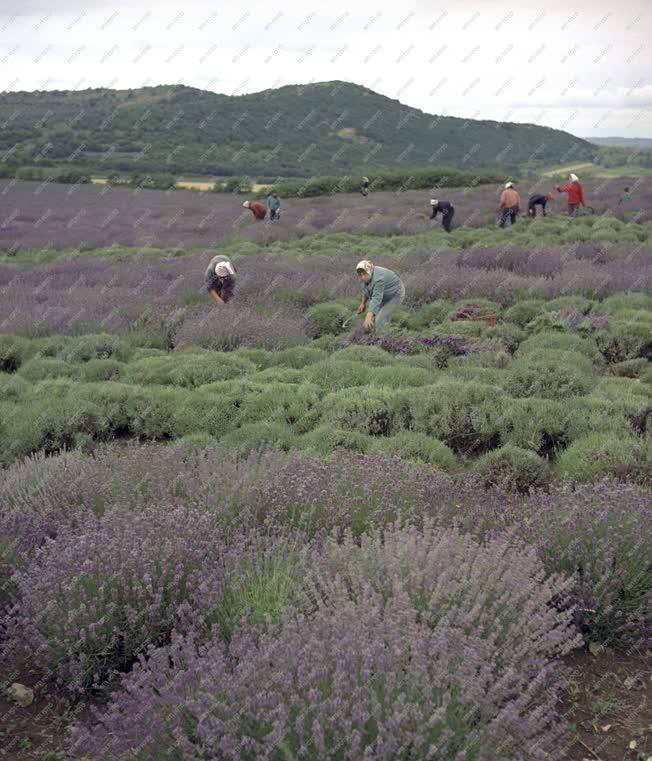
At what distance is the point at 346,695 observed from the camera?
2.49 m

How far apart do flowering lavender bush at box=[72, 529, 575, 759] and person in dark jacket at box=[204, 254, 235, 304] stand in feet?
27.2

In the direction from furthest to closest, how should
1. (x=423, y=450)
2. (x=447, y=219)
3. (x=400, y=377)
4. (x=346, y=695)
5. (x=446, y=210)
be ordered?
(x=447, y=219), (x=446, y=210), (x=400, y=377), (x=423, y=450), (x=346, y=695)

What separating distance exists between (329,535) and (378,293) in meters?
5.37

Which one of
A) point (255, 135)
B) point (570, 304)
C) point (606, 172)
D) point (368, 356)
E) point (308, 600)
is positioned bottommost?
point (368, 356)

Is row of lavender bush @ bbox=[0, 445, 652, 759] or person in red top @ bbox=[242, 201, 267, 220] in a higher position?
person in red top @ bbox=[242, 201, 267, 220]

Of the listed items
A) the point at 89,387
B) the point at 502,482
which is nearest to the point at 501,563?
the point at 502,482

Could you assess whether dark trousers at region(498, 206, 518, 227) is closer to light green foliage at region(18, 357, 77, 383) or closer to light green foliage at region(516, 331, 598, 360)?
light green foliage at region(516, 331, 598, 360)

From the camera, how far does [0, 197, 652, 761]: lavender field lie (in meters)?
2.55

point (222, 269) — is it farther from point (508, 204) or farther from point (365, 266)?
point (508, 204)

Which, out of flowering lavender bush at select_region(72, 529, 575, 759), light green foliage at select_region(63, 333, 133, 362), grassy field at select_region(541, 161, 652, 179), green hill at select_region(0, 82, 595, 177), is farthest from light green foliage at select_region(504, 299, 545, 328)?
green hill at select_region(0, 82, 595, 177)

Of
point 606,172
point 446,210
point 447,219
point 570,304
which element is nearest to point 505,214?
Answer: point 447,219

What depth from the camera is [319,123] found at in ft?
311

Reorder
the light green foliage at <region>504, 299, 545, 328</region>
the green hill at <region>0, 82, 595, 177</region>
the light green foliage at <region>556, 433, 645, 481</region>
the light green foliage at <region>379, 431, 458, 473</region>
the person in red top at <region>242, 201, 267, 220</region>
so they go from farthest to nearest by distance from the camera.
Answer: the green hill at <region>0, 82, 595, 177</region>, the person in red top at <region>242, 201, 267, 220</region>, the light green foliage at <region>504, 299, 545, 328</region>, the light green foliage at <region>379, 431, 458, 473</region>, the light green foliage at <region>556, 433, 645, 481</region>

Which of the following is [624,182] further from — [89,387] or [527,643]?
[527,643]
